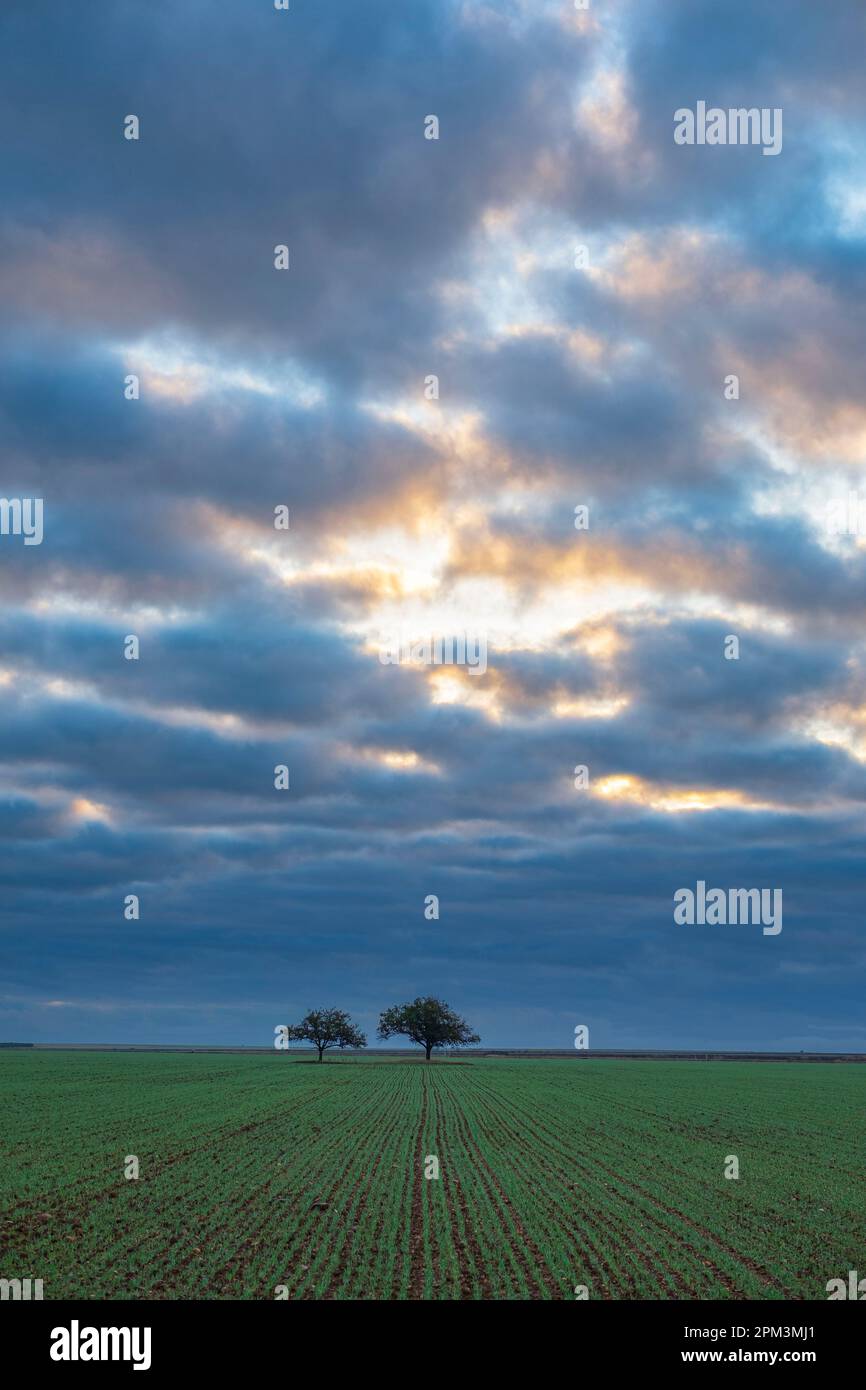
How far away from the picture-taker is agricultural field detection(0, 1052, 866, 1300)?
80.4 ft

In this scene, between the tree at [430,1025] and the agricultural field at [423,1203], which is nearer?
the agricultural field at [423,1203]

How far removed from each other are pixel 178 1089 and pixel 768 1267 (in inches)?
3044

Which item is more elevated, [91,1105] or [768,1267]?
[768,1267]

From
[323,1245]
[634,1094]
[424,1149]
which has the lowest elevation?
[634,1094]

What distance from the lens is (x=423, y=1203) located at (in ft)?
110

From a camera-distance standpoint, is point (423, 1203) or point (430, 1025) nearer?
point (423, 1203)

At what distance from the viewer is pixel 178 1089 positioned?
9556cm

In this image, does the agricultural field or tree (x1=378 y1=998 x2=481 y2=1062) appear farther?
tree (x1=378 y1=998 x2=481 y2=1062)

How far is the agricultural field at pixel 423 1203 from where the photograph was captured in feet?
80.4
